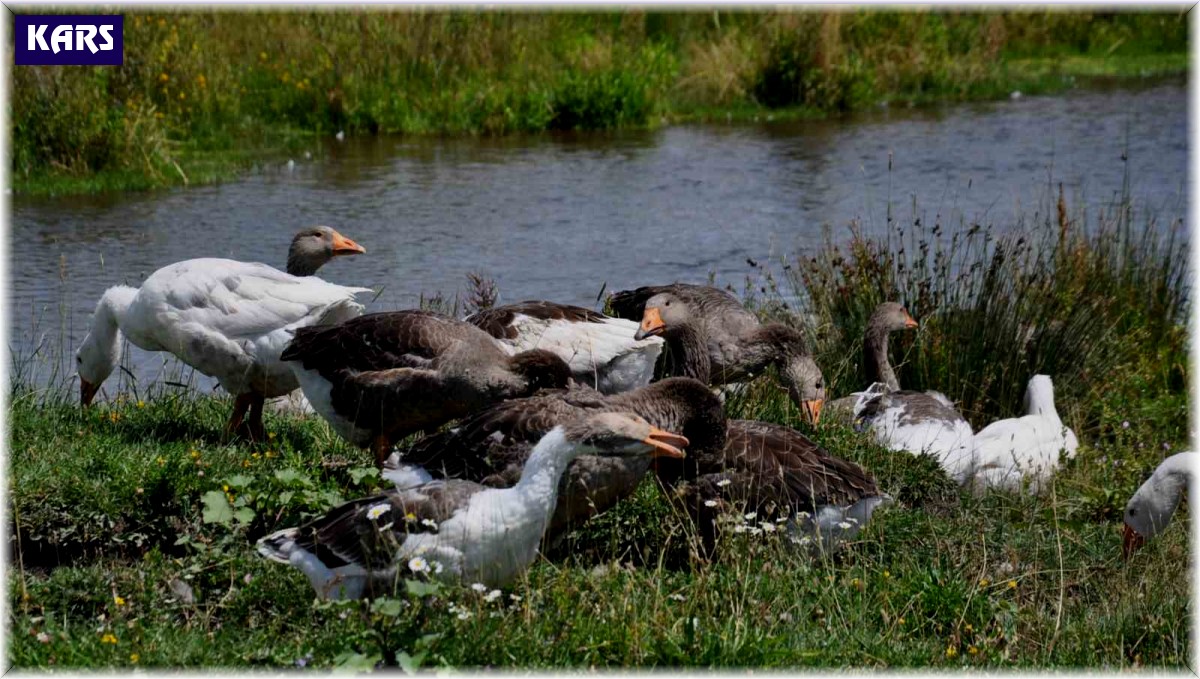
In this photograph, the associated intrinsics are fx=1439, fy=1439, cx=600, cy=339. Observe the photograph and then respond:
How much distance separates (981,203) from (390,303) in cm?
701

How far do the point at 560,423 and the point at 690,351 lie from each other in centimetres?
236

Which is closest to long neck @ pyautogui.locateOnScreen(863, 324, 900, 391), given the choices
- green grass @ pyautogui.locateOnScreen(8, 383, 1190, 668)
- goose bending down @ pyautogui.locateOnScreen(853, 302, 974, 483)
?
goose bending down @ pyautogui.locateOnScreen(853, 302, 974, 483)

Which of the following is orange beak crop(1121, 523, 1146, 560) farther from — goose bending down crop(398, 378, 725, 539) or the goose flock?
goose bending down crop(398, 378, 725, 539)

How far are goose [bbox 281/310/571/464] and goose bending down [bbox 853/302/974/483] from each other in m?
2.05

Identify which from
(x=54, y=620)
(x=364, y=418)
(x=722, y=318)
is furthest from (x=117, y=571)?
(x=722, y=318)

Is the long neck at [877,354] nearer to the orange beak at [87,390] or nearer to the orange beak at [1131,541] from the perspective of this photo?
the orange beak at [1131,541]

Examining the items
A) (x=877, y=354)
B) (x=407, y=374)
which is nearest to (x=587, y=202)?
(x=877, y=354)

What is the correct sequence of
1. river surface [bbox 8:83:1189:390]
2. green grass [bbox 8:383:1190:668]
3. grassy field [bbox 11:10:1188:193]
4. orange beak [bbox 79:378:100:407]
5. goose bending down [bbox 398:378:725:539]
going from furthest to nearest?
grassy field [bbox 11:10:1188:193] → river surface [bbox 8:83:1189:390] → orange beak [bbox 79:378:100:407] → goose bending down [bbox 398:378:725:539] → green grass [bbox 8:383:1190:668]

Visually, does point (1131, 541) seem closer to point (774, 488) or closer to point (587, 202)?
point (774, 488)

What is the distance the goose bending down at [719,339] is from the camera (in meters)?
7.69

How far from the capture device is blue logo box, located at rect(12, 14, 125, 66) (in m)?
13.0

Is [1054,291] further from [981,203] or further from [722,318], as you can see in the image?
[981,203]

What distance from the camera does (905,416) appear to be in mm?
→ 7922

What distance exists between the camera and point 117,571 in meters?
5.47
